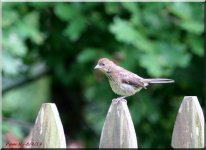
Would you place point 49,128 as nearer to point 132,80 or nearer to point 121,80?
point 121,80

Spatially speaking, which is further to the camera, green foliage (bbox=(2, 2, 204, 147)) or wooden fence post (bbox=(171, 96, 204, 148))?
green foliage (bbox=(2, 2, 204, 147))

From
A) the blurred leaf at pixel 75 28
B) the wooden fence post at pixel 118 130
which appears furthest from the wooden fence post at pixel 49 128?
the blurred leaf at pixel 75 28

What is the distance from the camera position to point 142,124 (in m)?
5.48

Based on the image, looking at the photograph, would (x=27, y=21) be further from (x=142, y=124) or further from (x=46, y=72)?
(x=142, y=124)

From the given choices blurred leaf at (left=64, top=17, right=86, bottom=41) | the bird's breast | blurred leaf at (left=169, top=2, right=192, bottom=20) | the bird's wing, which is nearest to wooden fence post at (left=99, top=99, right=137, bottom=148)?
the bird's breast

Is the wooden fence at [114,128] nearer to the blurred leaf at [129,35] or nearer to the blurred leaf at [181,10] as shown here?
the blurred leaf at [129,35]

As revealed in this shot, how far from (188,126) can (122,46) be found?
8.43 feet

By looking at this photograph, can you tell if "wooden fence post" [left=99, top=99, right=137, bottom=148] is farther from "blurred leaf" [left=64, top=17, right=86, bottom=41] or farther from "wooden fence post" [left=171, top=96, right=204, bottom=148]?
"blurred leaf" [left=64, top=17, right=86, bottom=41]

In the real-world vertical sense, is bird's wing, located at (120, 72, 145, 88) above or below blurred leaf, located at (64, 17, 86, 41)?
below

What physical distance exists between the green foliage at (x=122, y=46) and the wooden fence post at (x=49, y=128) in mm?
2163

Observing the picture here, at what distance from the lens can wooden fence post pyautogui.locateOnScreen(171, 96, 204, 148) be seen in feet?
9.16

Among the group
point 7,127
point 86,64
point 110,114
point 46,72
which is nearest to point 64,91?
point 46,72

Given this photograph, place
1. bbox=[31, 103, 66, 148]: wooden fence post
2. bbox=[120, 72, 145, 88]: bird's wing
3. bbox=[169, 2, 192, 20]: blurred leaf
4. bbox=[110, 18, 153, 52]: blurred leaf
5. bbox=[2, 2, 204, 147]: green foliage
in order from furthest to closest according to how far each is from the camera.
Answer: bbox=[169, 2, 192, 20]: blurred leaf
bbox=[2, 2, 204, 147]: green foliage
bbox=[110, 18, 153, 52]: blurred leaf
bbox=[120, 72, 145, 88]: bird's wing
bbox=[31, 103, 66, 148]: wooden fence post

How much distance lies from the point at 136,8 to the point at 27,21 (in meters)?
1.09
